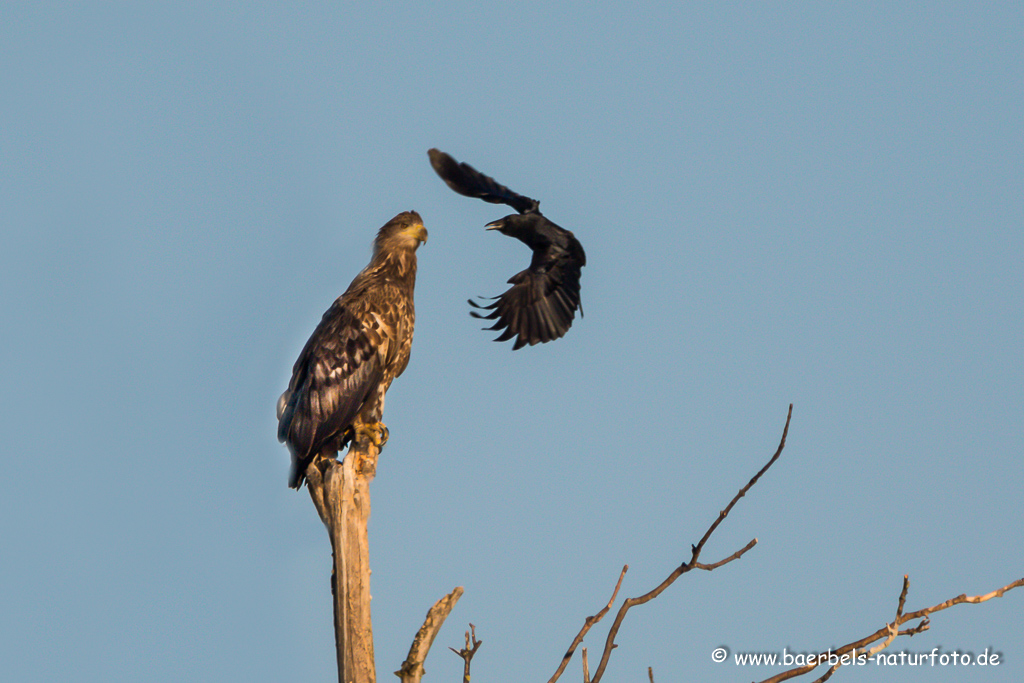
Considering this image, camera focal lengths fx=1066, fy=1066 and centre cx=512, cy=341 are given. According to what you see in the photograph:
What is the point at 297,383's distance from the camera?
7.61 m

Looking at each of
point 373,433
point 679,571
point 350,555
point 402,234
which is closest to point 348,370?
point 373,433

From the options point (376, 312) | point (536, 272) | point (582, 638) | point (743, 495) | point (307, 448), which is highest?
point (536, 272)

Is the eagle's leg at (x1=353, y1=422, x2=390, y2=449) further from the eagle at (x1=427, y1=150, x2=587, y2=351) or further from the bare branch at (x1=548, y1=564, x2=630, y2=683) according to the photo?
the bare branch at (x1=548, y1=564, x2=630, y2=683)

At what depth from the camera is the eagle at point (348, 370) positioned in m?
7.24

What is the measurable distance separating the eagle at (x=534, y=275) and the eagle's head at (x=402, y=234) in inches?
23.6

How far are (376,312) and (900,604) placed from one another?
4505mm

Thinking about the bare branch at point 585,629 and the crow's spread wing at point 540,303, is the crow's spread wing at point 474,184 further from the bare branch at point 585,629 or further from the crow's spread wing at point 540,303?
the bare branch at point 585,629

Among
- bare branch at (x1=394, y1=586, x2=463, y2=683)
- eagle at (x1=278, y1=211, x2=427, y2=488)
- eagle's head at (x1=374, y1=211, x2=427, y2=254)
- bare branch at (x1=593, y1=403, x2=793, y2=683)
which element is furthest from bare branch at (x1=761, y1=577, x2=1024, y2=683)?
eagle's head at (x1=374, y1=211, x2=427, y2=254)

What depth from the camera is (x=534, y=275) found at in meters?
7.91

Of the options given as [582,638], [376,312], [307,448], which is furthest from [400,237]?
[582,638]

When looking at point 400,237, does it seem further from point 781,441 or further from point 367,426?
point 781,441

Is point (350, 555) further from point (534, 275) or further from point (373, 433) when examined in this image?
point (534, 275)

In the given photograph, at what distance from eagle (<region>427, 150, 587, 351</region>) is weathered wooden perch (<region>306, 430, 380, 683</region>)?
202 centimetres

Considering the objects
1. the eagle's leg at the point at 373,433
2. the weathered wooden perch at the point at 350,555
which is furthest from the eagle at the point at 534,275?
the weathered wooden perch at the point at 350,555
